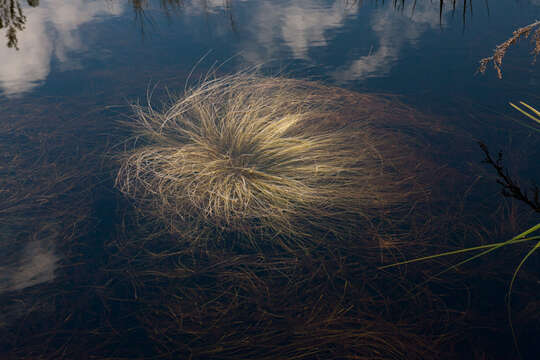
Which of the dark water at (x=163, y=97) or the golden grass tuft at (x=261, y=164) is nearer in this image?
the dark water at (x=163, y=97)

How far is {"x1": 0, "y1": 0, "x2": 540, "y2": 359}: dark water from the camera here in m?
1.80

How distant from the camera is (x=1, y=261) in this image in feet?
7.03

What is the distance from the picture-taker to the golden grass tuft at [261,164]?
2.38 meters

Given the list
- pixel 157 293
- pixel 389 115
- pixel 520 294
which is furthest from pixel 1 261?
pixel 389 115

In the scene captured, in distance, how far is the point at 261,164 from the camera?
2.78 m

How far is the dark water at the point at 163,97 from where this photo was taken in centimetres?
180

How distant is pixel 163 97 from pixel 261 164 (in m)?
1.47

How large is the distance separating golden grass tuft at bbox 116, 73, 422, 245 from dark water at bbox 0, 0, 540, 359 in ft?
0.89

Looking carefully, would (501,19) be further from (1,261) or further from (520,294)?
(1,261)

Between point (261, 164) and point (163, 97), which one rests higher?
point (163, 97)

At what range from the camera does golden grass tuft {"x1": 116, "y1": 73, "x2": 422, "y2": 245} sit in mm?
2383

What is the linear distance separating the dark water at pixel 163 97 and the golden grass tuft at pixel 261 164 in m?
0.27

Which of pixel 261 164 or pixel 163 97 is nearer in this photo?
pixel 261 164

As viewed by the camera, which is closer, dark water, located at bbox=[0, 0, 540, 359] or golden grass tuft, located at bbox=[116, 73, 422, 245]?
dark water, located at bbox=[0, 0, 540, 359]
